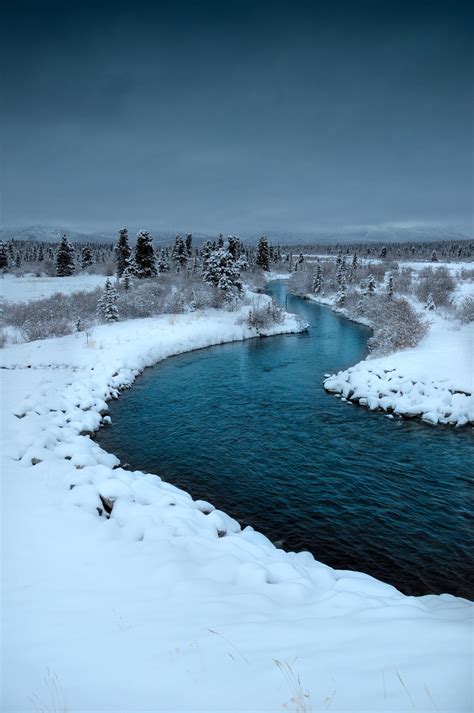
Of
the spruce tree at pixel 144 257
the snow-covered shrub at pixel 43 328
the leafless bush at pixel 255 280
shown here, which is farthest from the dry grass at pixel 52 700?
the leafless bush at pixel 255 280

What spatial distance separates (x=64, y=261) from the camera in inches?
2643

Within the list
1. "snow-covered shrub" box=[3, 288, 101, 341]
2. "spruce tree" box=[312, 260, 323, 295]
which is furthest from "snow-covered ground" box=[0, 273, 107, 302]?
"spruce tree" box=[312, 260, 323, 295]

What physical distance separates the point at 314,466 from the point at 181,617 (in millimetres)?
9092

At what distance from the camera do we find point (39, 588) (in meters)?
5.69

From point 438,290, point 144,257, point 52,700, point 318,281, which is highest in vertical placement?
point 144,257

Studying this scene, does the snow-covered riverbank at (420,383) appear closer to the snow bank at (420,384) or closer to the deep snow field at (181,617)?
the snow bank at (420,384)

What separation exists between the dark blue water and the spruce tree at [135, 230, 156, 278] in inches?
1184

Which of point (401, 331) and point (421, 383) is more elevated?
point (401, 331)

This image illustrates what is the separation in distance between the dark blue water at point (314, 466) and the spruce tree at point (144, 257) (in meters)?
30.1

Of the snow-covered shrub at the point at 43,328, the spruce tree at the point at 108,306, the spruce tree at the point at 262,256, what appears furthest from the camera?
the spruce tree at the point at 262,256

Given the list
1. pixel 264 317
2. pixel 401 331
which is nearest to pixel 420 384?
pixel 401 331

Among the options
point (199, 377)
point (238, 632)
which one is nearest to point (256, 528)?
point (238, 632)

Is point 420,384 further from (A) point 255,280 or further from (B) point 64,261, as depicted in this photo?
(B) point 64,261

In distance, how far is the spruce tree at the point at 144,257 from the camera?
51.1 meters
